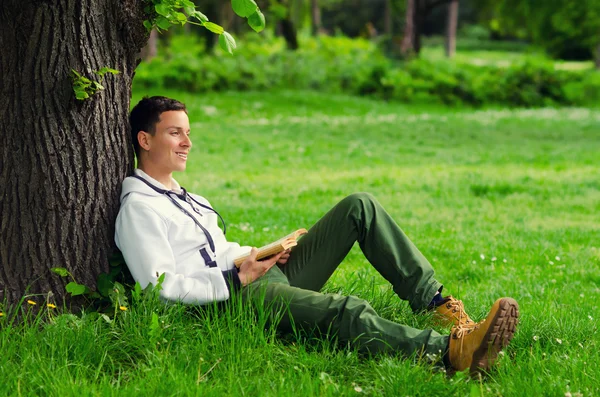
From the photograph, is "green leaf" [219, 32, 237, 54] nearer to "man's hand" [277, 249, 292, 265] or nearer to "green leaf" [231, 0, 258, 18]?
"green leaf" [231, 0, 258, 18]

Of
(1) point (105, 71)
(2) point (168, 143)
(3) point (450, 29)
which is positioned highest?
(3) point (450, 29)

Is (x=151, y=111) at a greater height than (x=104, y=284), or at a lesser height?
greater

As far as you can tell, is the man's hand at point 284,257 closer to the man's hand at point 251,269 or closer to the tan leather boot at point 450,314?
the man's hand at point 251,269

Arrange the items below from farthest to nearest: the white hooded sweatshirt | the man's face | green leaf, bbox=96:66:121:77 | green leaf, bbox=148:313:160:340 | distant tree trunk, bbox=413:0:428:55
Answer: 1. distant tree trunk, bbox=413:0:428:55
2. the man's face
3. green leaf, bbox=96:66:121:77
4. the white hooded sweatshirt
5. green leaf, bbox=148:313:160:340

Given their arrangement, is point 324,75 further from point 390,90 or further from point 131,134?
point 131,134

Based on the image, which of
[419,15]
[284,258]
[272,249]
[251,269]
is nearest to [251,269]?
[251,269]

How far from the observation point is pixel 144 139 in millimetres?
4215

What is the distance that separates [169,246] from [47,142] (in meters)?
0.77

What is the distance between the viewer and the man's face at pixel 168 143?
4.16m

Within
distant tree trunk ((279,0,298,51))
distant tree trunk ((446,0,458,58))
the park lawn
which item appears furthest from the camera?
distant tree trunk ((446,0,458,58))

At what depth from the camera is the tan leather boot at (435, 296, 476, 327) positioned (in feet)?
13.6

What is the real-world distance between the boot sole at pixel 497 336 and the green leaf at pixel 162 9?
212cm

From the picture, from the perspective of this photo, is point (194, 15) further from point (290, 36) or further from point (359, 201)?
point (290, 36)

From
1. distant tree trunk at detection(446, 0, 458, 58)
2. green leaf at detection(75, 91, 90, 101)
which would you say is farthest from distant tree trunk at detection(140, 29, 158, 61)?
distant tree trunk at detection(446, 0, 458, 58)
